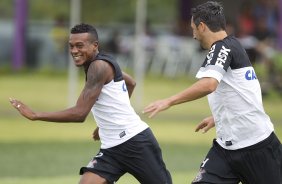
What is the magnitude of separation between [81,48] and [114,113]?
686 mm

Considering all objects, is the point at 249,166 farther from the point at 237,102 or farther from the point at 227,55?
the point at 227,55

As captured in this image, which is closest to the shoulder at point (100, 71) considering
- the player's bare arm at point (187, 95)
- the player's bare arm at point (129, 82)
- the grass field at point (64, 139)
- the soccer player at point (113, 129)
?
the soccer player at point (113, 129)

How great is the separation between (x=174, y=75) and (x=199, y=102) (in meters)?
8.73

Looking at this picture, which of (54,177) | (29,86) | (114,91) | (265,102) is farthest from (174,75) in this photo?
(114,91)

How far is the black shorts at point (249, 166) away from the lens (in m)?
9.79

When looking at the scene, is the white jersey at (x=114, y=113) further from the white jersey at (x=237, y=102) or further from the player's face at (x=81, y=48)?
the white jersey at (x=237, y=102)

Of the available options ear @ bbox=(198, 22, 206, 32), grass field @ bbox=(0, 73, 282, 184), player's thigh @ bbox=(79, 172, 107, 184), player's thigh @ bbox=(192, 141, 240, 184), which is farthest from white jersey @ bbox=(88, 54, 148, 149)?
grass field @ bbox=(0, 73, 282, 184)

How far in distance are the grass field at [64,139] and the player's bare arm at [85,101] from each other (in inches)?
203

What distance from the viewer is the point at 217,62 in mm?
9312

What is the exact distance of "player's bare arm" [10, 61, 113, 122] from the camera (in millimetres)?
9539

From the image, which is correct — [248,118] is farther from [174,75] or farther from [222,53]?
[174,75]

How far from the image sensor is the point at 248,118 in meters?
9.70

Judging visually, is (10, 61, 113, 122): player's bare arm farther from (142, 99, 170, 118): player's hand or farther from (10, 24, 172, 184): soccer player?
(142, 99, 170, 118): player's hand

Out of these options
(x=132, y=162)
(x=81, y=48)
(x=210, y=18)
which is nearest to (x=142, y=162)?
(x=132, y=162)
